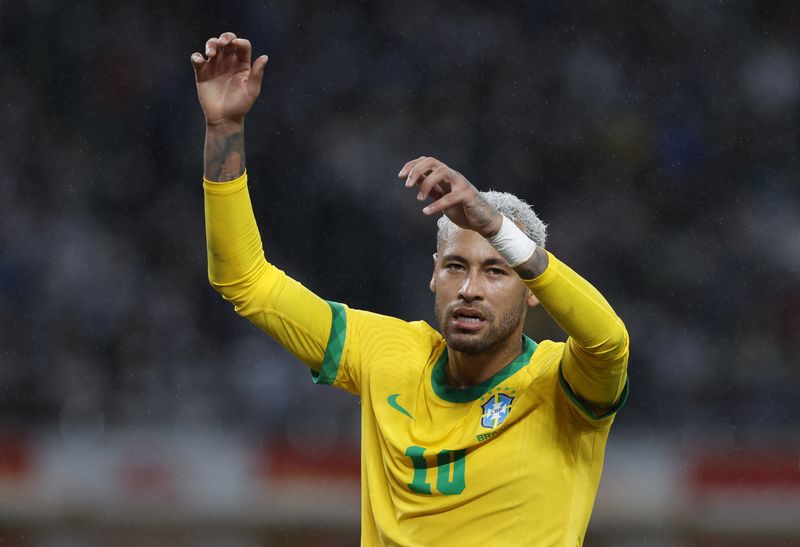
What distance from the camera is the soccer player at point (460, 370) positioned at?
2.63m

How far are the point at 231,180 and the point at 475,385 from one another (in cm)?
80

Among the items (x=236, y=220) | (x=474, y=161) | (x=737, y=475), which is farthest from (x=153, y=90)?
(x=236, y=220)

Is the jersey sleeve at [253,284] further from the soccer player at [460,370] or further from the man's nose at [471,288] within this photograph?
the man's nose at [471,288]

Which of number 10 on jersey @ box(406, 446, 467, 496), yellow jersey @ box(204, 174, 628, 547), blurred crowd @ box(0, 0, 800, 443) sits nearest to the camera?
yellow jersey @ box(204, 174, 628, 547)

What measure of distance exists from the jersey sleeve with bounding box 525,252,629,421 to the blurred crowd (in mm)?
5040

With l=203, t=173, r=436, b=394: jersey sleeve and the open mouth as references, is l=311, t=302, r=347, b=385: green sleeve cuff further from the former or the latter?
the open mouth

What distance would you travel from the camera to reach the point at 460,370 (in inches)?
116

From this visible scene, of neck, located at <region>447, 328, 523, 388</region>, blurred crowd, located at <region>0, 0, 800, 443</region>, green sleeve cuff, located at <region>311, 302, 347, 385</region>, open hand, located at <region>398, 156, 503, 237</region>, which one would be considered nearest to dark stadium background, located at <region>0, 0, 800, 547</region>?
blurred crowd, located at <region>0, 0, 800, 443</region>

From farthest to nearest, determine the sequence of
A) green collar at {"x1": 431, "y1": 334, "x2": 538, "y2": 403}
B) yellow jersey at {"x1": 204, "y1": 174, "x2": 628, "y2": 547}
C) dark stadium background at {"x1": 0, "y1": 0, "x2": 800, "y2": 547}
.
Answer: dark stadium background at {"x1": 0, "y1": 0, "x2": 800, "y2": 547} < green collar at {"x1": 431, "y1": 334, "x2": 538, "y2": 403} < yellow jersey at {"x1": 204, "y1": 174, "x2": 628, "y2": 547}

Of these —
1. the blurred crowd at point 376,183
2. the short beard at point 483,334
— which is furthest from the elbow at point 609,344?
the blurred crowd at point 376,183

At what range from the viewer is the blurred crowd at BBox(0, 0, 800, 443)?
8000mm

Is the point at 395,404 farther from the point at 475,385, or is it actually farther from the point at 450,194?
the point at 450,194

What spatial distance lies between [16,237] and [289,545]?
3.18 metres

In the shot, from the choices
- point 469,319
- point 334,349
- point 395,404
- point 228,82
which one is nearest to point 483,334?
point 469,319
